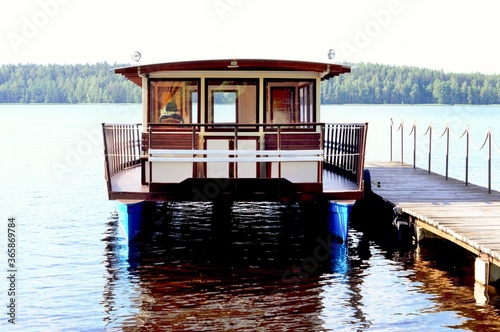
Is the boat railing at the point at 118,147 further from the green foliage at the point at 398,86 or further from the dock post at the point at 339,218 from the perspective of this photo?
the green foliage at the point at 398,86

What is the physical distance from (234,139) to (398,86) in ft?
263

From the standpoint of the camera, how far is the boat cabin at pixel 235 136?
1362 centimetres

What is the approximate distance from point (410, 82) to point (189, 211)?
7599 centimetres

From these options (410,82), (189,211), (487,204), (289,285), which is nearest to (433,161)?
(189,211)

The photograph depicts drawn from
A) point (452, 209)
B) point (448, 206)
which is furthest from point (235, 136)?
point (448, 206)

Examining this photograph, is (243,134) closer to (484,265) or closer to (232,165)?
(232,165)

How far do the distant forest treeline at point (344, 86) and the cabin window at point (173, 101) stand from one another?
65.8 m

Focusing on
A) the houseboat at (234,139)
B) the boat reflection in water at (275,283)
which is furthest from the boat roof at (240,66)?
the boat reflection in water at (275,283)

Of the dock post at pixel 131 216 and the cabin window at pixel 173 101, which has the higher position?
the cabin window at pixel 173 101

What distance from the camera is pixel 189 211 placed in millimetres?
20188

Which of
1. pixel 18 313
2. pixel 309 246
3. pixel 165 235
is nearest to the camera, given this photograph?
pixel 18 313

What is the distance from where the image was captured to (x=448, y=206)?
15070mm

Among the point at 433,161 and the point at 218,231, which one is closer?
the point at 218,231

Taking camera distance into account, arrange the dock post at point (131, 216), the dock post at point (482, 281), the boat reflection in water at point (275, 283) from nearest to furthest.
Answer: the boat reflection in water at point (275, 283), the dock post at point (482, 281), the dock post at point (131, 216)
